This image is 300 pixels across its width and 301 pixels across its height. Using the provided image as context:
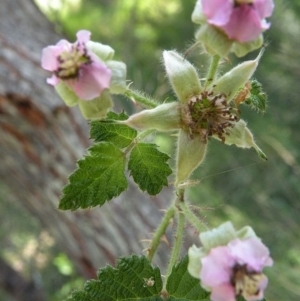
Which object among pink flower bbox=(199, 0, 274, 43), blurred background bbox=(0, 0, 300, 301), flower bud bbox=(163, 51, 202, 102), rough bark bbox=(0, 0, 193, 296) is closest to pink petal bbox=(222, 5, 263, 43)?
pink flower bbox=(199, 0, 274, 43)

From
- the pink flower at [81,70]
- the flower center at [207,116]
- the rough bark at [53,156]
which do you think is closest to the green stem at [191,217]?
the flower center at [207,116]

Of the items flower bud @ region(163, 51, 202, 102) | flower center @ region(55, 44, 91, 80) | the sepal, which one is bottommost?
flower bud @ region(163, 51, 202, 102)

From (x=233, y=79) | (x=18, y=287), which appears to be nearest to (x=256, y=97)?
(x=233, y=79)

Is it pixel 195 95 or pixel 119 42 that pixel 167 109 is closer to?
pixel 195 95

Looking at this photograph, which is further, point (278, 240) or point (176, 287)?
point (278, 240)

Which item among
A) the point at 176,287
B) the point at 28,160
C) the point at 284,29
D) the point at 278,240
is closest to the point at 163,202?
the point at 28,160

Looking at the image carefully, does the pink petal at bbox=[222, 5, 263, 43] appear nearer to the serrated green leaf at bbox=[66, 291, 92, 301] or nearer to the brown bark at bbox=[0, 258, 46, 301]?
the serrated green leaf at bbox=[66, 291, 92, 301]

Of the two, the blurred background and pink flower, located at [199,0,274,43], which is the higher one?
pink flower, located at [199,0,274,43]
